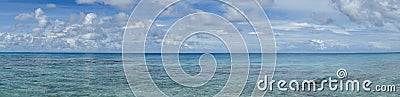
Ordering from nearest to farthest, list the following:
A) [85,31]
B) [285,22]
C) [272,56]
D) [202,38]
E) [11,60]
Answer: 1. [272,56]
2. [202,38]
3. [285,22]
4. [85,31]
5. [11,60]

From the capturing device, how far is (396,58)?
11.6 m

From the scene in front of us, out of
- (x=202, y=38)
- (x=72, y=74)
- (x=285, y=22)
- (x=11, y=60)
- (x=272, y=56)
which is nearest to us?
(x=272, y=56)

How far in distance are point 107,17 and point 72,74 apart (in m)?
4.18

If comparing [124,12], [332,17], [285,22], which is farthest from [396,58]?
[124,12]

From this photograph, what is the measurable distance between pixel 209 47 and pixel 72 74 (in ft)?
22.4

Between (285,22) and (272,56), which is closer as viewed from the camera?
(272,56)

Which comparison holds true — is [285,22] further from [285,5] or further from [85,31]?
[85,31]

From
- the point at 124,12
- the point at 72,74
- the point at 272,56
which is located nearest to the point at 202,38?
the point at 272,56

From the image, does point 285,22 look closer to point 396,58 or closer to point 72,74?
point 396,58

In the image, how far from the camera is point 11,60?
20062 millimetres

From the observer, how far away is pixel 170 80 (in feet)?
40.6

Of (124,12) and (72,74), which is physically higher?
(124,12)

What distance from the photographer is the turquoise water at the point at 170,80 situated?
11141 mm

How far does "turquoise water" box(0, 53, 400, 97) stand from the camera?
11141 mm
